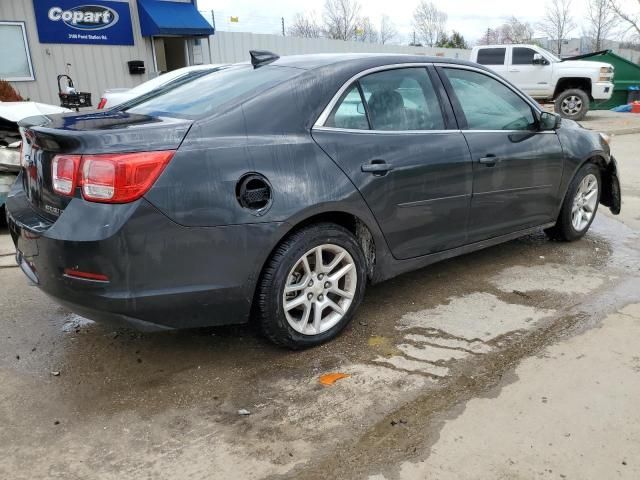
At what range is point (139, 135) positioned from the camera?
2.63 meters

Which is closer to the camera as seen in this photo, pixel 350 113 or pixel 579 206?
pixel 350 113

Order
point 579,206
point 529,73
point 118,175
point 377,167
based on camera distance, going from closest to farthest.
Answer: point 118,175, point 377,167, point 579,206, point 529,73

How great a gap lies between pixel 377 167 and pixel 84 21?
493 inches

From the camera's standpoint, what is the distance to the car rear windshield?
3.09 meters

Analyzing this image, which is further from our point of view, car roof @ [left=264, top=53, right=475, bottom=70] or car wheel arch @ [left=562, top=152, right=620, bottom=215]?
car wheel arch @ [left=562, top=152, right=620, bottom=215]

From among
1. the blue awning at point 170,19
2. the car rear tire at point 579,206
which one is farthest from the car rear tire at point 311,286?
the blue awning at point 170,19

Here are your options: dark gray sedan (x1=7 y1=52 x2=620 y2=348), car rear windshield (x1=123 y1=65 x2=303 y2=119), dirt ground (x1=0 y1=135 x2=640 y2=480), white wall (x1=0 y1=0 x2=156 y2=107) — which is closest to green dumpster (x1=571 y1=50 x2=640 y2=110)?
white wall (x1=0 y1=0 x2=156 y2=107)

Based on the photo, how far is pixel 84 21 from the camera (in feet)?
43.8

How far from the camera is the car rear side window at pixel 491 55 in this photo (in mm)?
17156

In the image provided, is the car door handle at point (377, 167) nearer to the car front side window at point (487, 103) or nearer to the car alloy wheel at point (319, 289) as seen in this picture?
the car alloy wheel at point (319, 289)

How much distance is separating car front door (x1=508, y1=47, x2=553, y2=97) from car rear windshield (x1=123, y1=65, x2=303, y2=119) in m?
15.0

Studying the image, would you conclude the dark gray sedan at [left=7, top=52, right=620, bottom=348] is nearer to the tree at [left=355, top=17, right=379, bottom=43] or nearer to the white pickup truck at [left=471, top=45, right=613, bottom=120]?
the white pickup truck at [left=471, top=45, right=613, bottom=120]

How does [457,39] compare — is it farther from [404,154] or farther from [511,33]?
[404,154]

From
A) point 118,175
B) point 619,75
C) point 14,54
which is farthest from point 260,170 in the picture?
point 619,75
